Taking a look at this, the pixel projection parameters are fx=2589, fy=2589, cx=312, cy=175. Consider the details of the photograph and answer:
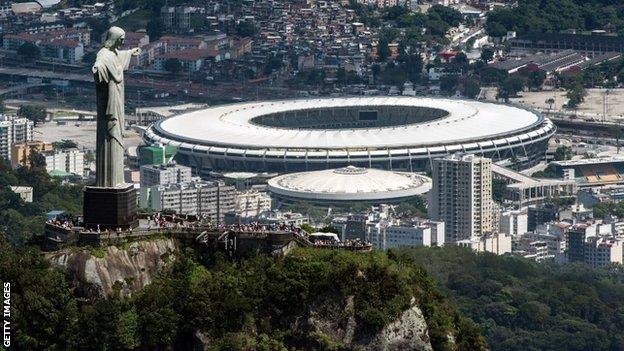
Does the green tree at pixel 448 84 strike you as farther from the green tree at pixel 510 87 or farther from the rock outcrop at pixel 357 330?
the rock outcrop at pixel 357 330

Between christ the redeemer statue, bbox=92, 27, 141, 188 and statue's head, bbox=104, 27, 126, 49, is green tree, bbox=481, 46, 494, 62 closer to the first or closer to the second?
christ the redeemer statue, bbox=92, 27, 141, 188

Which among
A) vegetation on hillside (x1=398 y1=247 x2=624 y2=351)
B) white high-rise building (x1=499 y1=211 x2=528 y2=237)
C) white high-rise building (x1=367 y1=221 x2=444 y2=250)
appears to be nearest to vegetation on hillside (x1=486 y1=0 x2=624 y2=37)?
white high-rise building (x1=499 y1=211 x2=528 y2=237)

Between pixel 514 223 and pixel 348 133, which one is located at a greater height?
pixel 348 133

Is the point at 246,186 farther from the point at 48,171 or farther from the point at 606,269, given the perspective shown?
the point at 606,269

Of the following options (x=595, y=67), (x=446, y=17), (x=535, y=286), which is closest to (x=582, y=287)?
(x=535, y=286)

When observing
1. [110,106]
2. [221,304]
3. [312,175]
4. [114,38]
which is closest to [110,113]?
[110,106]

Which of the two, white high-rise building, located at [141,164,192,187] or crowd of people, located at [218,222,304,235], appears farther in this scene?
white high-rise building, located at [141,164,192,187]

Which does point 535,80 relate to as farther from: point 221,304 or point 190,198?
point 221,304
